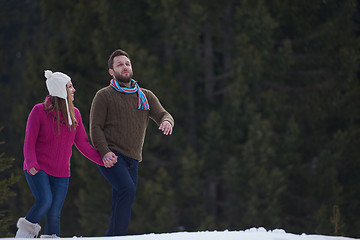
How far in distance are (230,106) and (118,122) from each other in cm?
915

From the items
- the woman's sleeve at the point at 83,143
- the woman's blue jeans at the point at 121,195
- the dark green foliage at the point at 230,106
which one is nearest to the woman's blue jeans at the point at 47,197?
the woman's sleeve at the point at 83,143

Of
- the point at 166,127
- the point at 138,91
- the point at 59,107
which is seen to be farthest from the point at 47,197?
the point at 138,91

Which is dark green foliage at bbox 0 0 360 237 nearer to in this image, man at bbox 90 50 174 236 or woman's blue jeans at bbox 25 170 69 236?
man at bbox 90 50 174 236

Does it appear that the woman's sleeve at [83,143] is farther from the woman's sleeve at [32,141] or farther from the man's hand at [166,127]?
the man's hand at [166,127]

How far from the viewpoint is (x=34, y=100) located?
1608 cm

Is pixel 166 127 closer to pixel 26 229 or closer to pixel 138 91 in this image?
pixel 138 91

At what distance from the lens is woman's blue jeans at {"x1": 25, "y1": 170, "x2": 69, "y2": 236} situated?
507 centimetres

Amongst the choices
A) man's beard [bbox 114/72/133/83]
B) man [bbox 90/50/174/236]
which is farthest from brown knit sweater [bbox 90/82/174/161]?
man's beard [bbox 114/72/133/83]

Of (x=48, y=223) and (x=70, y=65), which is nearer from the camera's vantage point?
(x=48, y=223)

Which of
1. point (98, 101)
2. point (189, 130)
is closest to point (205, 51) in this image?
point (189, 130)

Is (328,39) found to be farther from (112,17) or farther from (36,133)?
(36,133)

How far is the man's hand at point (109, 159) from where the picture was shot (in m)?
5.28

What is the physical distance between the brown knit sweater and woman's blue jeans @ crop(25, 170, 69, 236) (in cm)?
47

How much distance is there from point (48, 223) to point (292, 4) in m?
11.2
